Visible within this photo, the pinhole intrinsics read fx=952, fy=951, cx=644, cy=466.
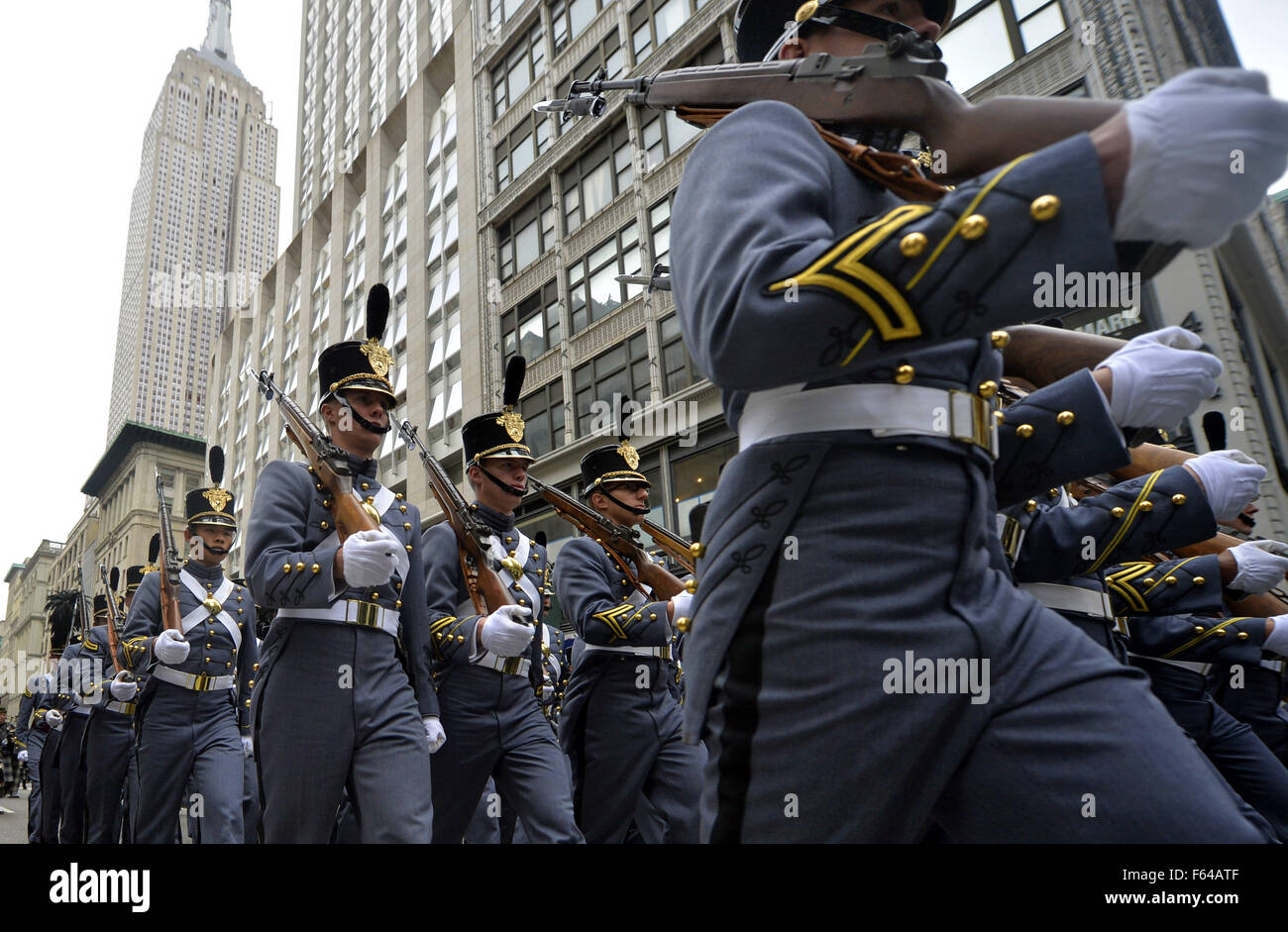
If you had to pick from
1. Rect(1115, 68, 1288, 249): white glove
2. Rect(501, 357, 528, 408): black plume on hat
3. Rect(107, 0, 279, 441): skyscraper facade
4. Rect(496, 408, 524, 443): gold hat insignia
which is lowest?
Rect(1115, 68, 1288, 249): white glove

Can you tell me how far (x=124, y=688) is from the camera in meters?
9.05

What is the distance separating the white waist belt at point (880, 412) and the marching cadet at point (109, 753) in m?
9.11

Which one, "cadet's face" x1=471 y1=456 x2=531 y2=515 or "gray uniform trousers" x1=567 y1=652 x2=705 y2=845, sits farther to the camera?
"cadet's face" x1=471 y1=456 x2=531 y2=515

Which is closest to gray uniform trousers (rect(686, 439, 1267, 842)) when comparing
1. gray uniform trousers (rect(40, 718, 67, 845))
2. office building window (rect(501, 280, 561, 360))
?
gray uniform trousers (rect(40, 718, 67, 845))

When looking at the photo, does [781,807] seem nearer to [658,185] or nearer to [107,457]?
[658,185]

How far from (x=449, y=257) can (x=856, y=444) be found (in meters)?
32.2

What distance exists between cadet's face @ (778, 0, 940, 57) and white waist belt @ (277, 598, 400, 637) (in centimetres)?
330

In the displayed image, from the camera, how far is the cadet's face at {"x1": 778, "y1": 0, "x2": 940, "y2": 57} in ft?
6.72

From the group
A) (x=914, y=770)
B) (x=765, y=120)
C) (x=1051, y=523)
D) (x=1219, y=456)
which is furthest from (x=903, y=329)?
(x=1219, y=456)

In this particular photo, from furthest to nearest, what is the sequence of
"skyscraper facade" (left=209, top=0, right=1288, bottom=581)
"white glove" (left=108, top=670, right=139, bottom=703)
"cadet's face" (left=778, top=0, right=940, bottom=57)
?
"skyscraper facade" (left=209, top=0, right=1288, bottom=581), "white glove" (left=108, top=670, right=139, bottom=703), "cadet's face" (left=778, top=0, right=940, bottom=57)

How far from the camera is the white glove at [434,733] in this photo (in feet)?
15.6

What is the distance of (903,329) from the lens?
1.56 meters

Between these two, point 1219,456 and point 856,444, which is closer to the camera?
point 856,444

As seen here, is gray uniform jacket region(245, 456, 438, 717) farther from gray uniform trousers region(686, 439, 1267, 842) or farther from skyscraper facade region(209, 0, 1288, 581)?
skyscraper facade region(209, 0, 1288, 581)
